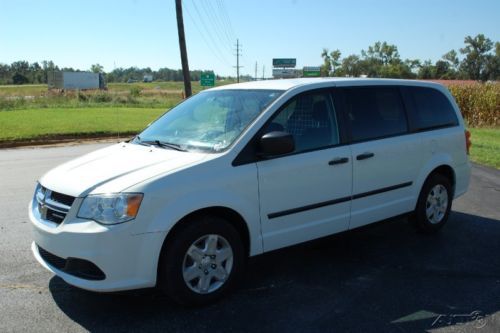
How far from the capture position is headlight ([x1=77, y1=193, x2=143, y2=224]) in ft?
11.8

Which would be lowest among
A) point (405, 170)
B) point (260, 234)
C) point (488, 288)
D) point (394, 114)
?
point (488, 288)

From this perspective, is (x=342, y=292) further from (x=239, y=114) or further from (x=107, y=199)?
(x=107, y=199)

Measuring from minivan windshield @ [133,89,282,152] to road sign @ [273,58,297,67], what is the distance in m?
35.1

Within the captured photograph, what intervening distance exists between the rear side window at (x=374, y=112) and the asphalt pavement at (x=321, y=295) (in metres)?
1.07

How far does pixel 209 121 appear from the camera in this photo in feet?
15.7

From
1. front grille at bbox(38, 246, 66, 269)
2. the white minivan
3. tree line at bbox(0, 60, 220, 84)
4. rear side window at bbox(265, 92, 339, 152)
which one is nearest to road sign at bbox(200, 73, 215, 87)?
the white minivan

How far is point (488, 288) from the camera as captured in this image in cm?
443

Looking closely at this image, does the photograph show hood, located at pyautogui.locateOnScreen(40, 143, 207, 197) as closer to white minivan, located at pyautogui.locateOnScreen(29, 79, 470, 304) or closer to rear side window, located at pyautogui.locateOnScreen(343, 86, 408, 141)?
white minivan, located at pyautogui.locateOnScreen(29, 79, 470, 304)

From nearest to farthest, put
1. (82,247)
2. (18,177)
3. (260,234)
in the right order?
(82,247) → (260,234) → (18,177)

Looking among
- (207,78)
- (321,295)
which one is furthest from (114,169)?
(207,78)

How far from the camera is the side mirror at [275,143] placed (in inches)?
162

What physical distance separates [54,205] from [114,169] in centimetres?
53

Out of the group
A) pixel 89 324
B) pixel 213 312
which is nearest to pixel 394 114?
pixel 213 312

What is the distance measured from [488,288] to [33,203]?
161 inches
